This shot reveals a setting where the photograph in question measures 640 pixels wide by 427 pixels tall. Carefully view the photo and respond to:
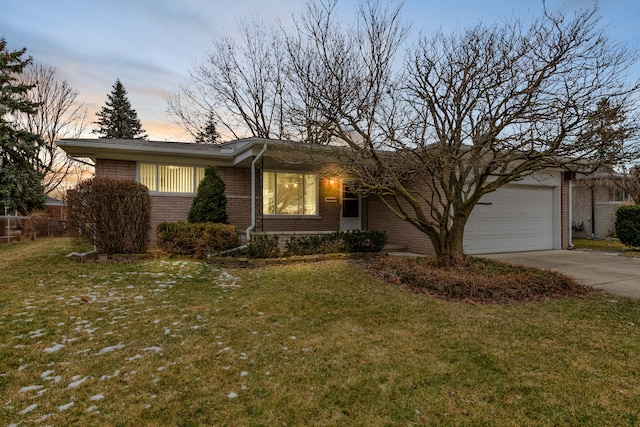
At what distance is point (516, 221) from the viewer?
11359 mm

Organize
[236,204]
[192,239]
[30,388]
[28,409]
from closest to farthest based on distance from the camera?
[28,409] < [30,388] < [192,239] < [236,204]

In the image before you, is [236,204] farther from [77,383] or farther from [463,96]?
[77,383]

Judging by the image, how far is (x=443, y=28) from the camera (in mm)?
6867

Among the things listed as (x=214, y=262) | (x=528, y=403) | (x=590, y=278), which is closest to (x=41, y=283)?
(x=214, y=262)

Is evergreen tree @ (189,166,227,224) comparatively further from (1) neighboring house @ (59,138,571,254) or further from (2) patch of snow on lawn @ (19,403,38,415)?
(2) patch of snow on lawn @ (19,403,38,415)

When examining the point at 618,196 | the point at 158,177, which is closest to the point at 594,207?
the point at 618,196

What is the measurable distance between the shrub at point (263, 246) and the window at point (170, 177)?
3422 mm

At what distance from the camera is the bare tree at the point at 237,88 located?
57.3 feet

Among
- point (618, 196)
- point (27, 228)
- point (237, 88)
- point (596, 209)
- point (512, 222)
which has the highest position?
point (237, 88)

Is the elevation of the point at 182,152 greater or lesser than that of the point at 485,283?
greater

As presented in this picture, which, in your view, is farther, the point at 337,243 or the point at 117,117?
the point at 117,117

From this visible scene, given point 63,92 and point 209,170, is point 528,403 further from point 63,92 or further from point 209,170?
point 63,92

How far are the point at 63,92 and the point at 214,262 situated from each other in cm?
2047

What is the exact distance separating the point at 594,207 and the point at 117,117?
32571mm
